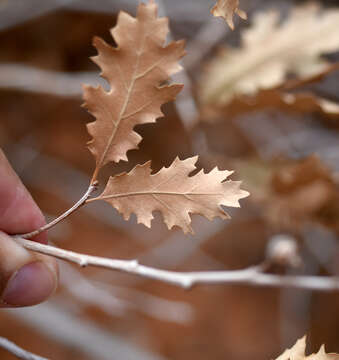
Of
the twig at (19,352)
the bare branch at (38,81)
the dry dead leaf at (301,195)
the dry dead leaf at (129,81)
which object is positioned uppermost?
the bare branch at (38,81)

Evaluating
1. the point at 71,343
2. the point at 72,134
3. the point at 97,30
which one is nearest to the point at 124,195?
the point at 71,343

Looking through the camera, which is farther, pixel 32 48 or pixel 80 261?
pixel 32 48

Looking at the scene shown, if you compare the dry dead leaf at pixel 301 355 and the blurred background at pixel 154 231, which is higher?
the blurred background at pixel 154 231

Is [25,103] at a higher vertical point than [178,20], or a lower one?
lower

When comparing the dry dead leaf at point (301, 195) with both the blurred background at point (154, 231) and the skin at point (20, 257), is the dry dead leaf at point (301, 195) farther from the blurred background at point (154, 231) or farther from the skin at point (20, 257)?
the blurred background at point (154, 231)

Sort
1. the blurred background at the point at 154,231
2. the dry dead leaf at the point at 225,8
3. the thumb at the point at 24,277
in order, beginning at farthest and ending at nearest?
the blurred background at the point at 154,231 → the thumb at the point at 24,277 → the dry dead leaf at the point at 225,8

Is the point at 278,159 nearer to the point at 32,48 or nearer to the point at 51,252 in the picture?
the point at 51,252

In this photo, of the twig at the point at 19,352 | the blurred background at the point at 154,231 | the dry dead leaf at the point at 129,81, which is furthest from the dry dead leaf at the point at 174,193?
the blurred background at the point at 154,231
